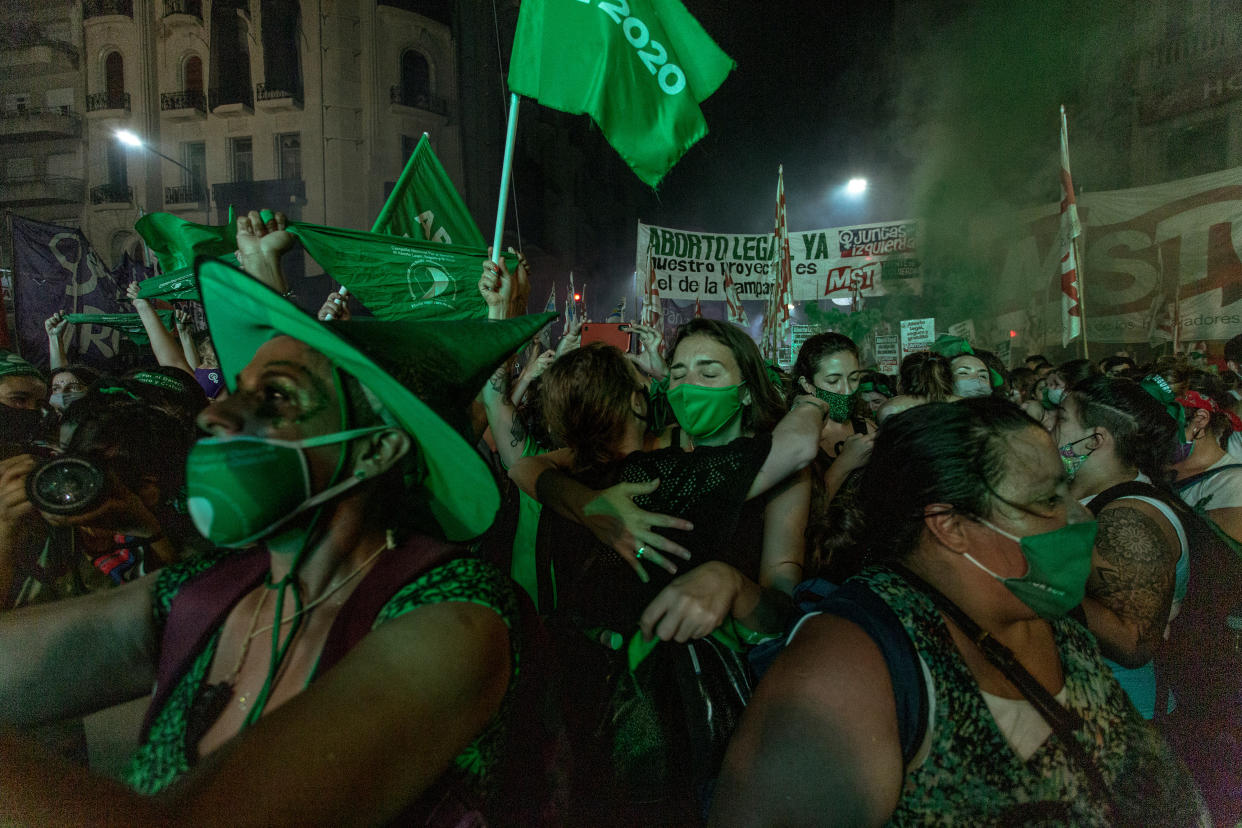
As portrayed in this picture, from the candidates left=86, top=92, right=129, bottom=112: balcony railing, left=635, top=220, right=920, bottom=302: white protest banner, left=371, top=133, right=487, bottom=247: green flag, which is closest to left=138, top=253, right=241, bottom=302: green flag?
left=371, top=133, right=487, bottom=247: green flag

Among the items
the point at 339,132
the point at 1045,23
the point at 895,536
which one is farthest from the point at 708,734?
the point at 339,132

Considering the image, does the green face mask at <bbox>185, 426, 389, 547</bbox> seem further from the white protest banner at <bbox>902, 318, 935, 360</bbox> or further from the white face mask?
the white protest banner at <bbox>902, 318, 935, 360</bbox>

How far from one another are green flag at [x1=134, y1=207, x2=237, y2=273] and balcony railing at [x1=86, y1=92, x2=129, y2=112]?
69.4 ft

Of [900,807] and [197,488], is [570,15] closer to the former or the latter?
[197,488]

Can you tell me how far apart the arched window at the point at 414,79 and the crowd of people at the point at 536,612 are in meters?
25.0

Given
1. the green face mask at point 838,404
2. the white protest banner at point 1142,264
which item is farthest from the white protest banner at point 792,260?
the green face mask at point 838,404

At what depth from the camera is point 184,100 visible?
21547 millimetres

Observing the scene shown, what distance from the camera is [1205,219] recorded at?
10.8 m

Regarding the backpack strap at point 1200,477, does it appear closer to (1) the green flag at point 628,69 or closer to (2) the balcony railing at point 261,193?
(1) the green flag at point 628,69

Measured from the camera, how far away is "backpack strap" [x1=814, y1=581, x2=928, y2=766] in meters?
1.24

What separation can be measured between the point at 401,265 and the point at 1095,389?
401cm

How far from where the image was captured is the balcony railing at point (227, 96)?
21.8m

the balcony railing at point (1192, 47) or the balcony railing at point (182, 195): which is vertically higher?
the balcony railing at point (1192, 47)

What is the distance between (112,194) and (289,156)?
580 centimetres
